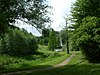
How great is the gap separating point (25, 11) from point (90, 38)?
13740mm

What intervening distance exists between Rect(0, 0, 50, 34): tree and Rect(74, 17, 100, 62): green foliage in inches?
423

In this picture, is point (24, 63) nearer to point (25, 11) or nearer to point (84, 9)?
point (84, 9)

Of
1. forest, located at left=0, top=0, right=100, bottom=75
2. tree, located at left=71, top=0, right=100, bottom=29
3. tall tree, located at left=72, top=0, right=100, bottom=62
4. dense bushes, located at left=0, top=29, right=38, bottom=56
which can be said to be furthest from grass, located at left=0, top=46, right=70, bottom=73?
tree, located at left=71, top=0, right=100, bottom=29

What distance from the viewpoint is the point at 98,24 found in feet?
126

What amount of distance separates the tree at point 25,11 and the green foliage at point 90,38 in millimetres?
10752

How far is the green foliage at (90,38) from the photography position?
37.0m

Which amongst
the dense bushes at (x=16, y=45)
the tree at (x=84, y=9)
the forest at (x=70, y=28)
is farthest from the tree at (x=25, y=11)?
the dense bushes at (x=16, y=45)

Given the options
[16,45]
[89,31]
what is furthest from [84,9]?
[16,45]

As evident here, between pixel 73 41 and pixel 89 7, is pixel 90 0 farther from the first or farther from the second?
pixel 73 41

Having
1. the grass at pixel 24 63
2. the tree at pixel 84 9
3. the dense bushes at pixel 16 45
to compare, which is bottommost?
the grass at pixel 24 63

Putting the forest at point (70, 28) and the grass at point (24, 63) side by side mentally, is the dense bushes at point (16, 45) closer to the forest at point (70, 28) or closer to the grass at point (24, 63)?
the grass at point (24, 63)

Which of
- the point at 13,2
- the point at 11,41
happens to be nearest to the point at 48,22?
the point at 13,2

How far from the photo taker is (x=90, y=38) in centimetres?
3694

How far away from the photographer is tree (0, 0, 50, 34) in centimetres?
2366
